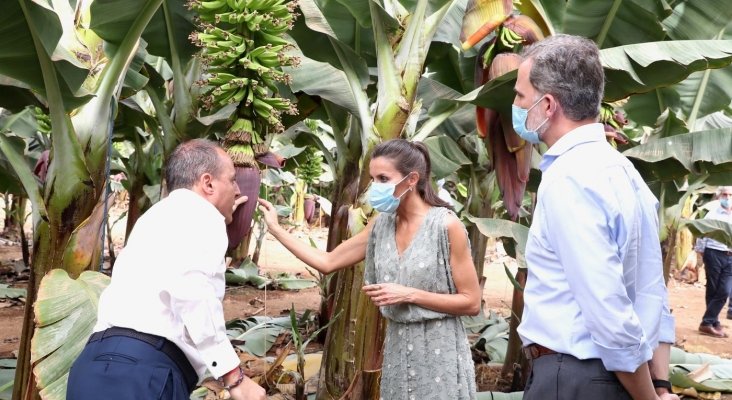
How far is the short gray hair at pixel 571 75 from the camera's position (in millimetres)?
1851

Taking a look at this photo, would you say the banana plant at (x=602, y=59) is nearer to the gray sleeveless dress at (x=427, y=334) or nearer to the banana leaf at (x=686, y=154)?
the banana leaf at (x=686, y=154)

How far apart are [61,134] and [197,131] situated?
147 centimetres

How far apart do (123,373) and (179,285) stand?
34 cm

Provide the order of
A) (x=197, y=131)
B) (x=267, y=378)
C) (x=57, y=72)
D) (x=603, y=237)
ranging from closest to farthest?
(x=603, y=237), (x=57, y=72), (x=267, y=378), (x=197, y=131)

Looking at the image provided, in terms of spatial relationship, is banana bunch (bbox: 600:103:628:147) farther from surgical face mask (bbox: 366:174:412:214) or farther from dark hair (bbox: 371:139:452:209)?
surgical face mask (bbox: 366:174:412:214)

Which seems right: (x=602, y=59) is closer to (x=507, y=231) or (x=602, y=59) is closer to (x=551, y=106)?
(x=507, y=231)

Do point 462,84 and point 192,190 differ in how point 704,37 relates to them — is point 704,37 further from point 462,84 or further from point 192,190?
point 192,190

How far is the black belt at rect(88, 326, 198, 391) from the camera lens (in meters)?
2.26

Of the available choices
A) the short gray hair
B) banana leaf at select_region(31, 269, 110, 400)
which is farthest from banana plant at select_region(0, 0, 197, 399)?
the short gray hair

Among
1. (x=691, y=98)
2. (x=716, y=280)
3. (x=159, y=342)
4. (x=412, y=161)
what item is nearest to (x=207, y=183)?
(x=159, y=342)

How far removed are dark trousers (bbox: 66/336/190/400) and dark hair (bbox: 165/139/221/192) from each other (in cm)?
57

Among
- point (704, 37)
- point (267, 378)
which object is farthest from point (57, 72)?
point (704, 37)

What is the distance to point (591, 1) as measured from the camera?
4723 mm

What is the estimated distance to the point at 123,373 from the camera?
222cm
